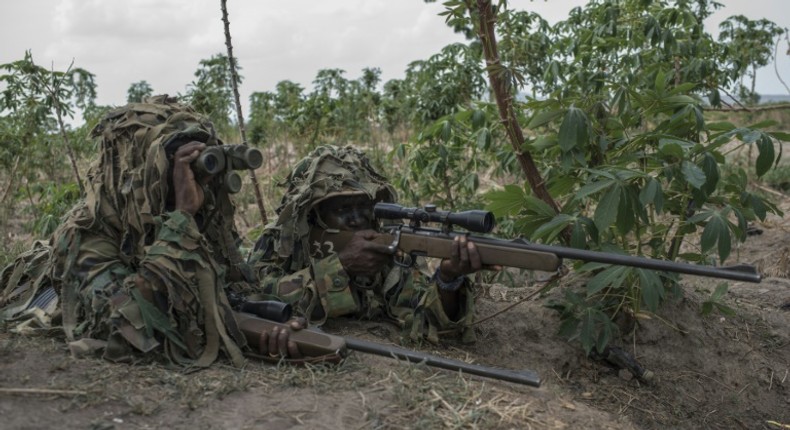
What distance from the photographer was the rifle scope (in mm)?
2957

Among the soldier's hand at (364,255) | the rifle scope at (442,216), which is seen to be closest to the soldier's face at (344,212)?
the soldier's hand at (364,255)

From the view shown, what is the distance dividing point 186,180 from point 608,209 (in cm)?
183

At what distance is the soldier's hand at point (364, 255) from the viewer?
3324mm

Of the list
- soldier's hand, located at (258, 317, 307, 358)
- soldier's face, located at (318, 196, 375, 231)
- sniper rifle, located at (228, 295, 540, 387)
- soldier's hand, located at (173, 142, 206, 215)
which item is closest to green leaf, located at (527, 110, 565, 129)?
soldier's face, located at (318, 196, 375, 231)

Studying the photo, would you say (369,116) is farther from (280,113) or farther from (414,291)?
(414,291)

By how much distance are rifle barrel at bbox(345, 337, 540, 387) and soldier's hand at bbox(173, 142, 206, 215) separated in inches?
33.8

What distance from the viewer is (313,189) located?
3.45 meters

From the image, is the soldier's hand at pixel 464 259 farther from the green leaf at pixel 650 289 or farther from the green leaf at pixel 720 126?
the green leaf at pixel 720 126

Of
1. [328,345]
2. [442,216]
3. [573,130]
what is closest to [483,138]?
[573,130]

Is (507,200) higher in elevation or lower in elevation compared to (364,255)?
higher

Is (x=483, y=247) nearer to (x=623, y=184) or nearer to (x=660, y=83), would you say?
(x=623, y=184)

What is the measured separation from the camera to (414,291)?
3.72 m

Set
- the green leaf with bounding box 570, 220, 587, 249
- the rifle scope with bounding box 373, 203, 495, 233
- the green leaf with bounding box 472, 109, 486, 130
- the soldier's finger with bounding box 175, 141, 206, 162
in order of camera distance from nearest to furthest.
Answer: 1. the soldier's finger with bounding box 175, 141, 206, 162
2. the rifle scope with bounding box 373, 203, 495, 233
3. the green leaf with bounding box 570, 220, 587, 249
4. the green leaf with bounding box 472, 109, 486, 130

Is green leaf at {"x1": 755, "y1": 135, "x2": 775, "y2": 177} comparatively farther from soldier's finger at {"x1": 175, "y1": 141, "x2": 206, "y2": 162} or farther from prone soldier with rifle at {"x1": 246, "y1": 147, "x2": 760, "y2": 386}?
soldier's finger at {"x1": 175, "y1": 141, "x2": 206, "y2": 162}
